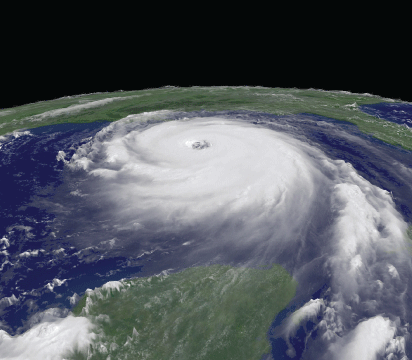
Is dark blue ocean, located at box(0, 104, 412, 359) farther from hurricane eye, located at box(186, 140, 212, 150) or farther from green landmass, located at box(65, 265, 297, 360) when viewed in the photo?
hurricane eye, located at box(186, 140, 212, 150)

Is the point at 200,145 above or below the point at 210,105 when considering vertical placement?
above

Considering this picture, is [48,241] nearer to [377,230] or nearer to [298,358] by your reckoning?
[298,358]

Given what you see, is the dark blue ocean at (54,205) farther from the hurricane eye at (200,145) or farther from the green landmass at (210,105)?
the hurricane eye at (200,145)

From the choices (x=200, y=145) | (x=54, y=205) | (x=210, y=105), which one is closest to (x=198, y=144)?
(x=200, y=145)

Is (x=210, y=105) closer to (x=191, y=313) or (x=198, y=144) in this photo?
(x=198, y=144)

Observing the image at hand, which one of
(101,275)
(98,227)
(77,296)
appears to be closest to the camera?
(77,296)

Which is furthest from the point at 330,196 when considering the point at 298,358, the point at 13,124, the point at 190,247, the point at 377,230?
the point at 13,124
